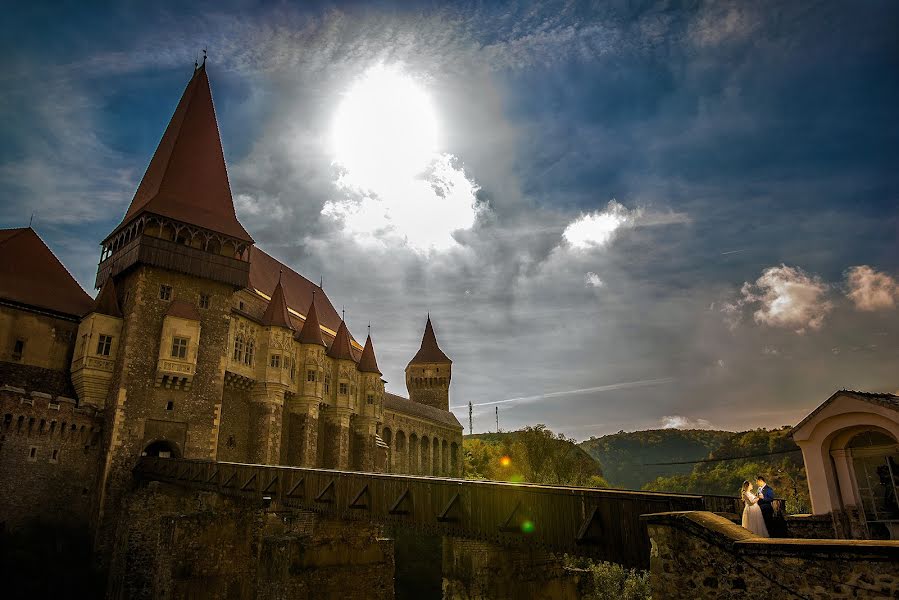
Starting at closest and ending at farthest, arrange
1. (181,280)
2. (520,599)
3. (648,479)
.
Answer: (520,599)
(181,280)
(648,479)

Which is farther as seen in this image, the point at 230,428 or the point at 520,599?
the point at 230,428

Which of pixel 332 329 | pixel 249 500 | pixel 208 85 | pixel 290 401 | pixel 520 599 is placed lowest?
pixel 520 599

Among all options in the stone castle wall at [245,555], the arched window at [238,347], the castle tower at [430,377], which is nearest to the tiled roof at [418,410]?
the castle tower at [430,377]

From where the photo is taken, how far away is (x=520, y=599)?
49.1ft

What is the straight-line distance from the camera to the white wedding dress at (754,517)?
7160 mm

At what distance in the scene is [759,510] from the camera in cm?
724

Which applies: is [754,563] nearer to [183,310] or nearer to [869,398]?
[869,398]

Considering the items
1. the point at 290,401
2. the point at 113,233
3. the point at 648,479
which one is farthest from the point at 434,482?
the point at 648,479

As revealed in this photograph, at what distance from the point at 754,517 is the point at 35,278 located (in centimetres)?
3132

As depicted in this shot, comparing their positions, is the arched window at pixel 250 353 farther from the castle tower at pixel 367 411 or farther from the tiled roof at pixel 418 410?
the tiled roof at pixel 418 410

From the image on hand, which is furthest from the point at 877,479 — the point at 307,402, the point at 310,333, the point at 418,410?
the point at 418,410

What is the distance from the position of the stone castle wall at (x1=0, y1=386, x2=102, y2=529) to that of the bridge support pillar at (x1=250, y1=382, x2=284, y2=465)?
762 cm

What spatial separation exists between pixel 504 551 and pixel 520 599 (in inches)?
55.0

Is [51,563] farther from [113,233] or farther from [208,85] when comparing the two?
[208,85]
